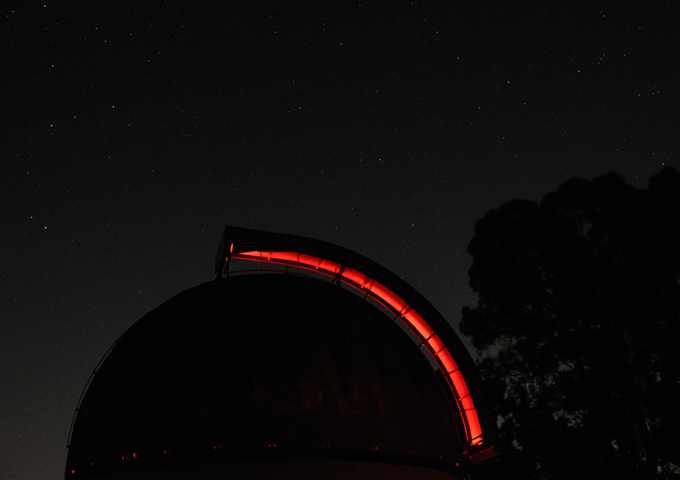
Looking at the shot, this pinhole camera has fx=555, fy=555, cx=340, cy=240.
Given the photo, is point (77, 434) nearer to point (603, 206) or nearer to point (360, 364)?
point (360, 364)

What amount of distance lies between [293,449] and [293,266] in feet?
20.4

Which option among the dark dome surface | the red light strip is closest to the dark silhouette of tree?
the red light strip

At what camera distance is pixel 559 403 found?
24.6 m

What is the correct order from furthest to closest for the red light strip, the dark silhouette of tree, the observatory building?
1. the dark silhouette of tree
2. the red light strip
3. the observatory building

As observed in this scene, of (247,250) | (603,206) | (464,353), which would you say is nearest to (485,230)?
(603,206)

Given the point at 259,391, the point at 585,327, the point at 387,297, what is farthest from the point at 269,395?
the point at 585,327

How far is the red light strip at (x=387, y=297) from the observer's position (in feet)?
50.3

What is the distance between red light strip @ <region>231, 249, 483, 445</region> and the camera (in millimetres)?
15336

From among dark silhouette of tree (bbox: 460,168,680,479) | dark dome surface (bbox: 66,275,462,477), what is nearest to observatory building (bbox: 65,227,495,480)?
dark dome surface (bbox: 66,275,462,477)

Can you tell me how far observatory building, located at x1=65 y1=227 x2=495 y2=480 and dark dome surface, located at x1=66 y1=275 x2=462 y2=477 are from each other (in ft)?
0.08

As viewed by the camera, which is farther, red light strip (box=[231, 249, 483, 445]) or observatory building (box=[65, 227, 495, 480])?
red light strip (box=[231, 249, 483, 445])

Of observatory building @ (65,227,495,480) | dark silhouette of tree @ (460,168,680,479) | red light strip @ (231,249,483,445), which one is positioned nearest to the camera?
observatory building @ (65,227,495,480)

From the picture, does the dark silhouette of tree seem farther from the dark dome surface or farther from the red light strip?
the dark dome surface

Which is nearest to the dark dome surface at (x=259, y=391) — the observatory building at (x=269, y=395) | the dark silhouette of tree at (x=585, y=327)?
the observatory building at (x=269, y=395)
